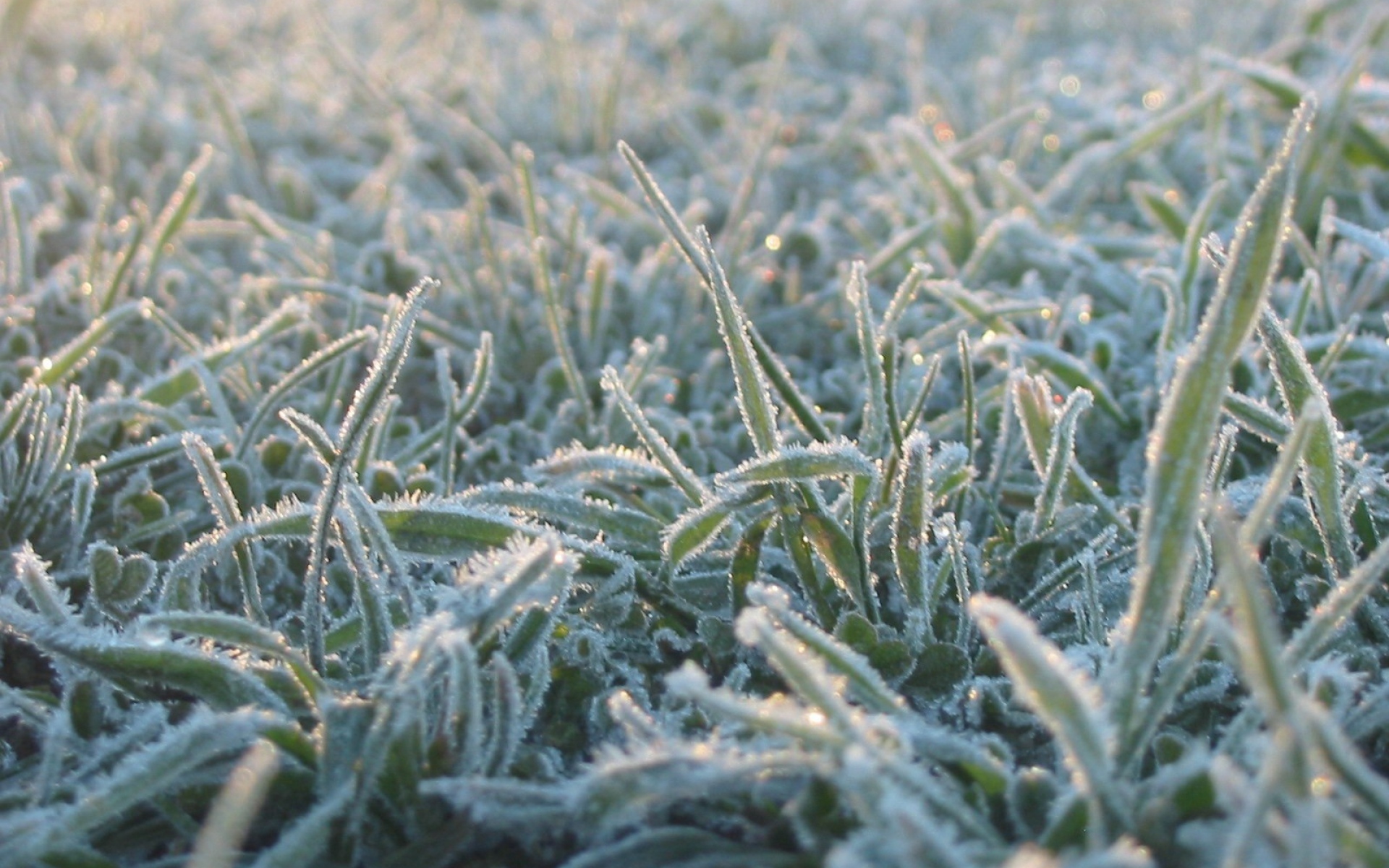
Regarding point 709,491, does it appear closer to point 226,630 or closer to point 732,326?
point 732,326

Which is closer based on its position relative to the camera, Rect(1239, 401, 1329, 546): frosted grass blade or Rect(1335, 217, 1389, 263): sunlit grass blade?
Rect(1239, 401, 1329, 546): frosted grass blade

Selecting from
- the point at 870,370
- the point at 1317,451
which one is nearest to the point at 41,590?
the point at 870,370

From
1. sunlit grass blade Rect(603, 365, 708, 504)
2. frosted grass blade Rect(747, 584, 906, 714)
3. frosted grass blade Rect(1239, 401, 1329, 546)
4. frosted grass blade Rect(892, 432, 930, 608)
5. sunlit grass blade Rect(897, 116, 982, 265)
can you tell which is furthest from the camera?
sunlit grass blade Rect(897, 116, 982, 265)

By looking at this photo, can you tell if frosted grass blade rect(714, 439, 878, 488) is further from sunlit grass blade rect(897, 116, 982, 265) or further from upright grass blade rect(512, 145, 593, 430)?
sunlit grass blade rect(897, 116, 982, 265)

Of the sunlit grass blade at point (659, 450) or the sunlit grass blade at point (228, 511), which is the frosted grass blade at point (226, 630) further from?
the sunlit grass blade at point (659, 450)

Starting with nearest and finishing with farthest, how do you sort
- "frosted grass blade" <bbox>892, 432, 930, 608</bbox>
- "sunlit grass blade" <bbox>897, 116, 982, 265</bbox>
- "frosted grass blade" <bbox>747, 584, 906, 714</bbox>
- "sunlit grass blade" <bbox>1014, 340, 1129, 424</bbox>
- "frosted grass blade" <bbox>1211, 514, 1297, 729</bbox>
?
"frosted grass blade" <bbox>1211, 514, 1297, 729</bbox> → "frosted grass blade" <bbox>747, 584, 906, 714</bbox> → "frosted grass blade" <bbox>892, 432, 930, 608</bbox> → "sunlit grass blade" <bbox>1014, 340, 1129, 424</bbox> → "sunlit grass blade" <bbox>897, 116, 982, 265</bbox>

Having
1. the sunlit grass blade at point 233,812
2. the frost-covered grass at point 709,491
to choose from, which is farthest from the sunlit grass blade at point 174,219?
the sunlit grass blade at point 233,812

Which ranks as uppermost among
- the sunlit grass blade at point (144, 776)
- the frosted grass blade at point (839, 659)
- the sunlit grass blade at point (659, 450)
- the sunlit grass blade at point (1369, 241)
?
the sunlit grass blade at point (1369, 241)

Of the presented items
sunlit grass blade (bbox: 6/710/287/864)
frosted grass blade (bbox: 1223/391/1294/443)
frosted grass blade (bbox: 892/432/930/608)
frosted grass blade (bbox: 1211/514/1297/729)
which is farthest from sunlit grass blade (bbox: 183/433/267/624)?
frosted grass blade (bbox: 1223/391/1294/443)
